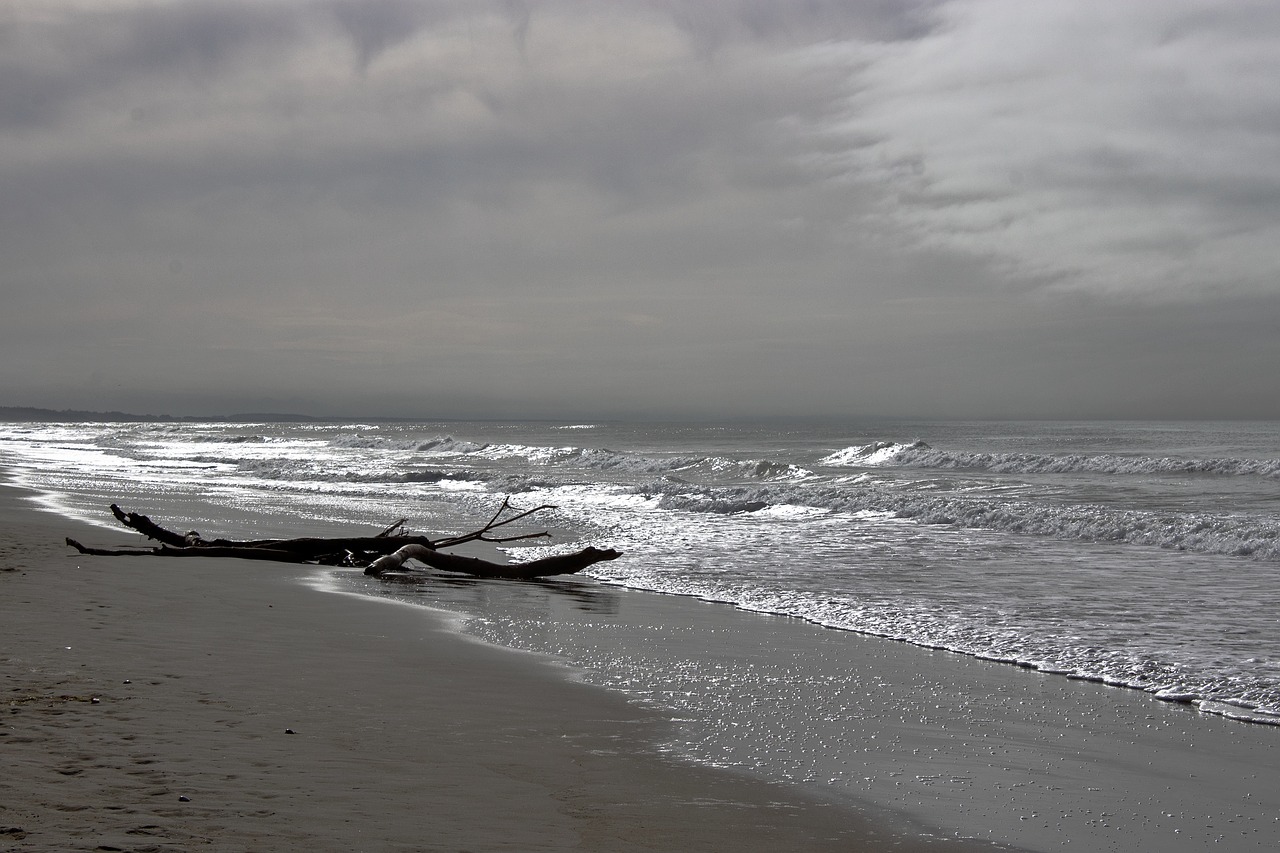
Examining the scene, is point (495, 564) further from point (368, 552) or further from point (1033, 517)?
point (1033, 517)

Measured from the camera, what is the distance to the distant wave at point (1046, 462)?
105ft

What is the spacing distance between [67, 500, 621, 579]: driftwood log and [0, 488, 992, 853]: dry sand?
14.9ft

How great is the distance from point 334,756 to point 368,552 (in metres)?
9.43

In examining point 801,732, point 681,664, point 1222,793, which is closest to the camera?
point 1222,793

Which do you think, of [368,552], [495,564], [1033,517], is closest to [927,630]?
[495,564]

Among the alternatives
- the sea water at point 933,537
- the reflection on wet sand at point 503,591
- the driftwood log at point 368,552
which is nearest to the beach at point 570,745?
the sea water at point 933,537

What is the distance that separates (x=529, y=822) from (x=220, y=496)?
2314 cm

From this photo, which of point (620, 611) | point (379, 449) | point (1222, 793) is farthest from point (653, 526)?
point (379, 449)

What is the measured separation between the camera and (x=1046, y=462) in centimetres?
3712

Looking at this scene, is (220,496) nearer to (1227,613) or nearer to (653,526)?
(653,526)

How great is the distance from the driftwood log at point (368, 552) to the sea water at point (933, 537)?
0.67 metres

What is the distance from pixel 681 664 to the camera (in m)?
7.00

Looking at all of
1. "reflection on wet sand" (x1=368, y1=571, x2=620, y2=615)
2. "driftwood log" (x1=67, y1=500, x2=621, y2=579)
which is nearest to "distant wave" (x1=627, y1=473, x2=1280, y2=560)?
"driftwood log" (x1=67, y1=500, x2=621, y2=579)

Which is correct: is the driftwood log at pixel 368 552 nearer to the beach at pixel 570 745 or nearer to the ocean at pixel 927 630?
the ocean at pixel 927 630
